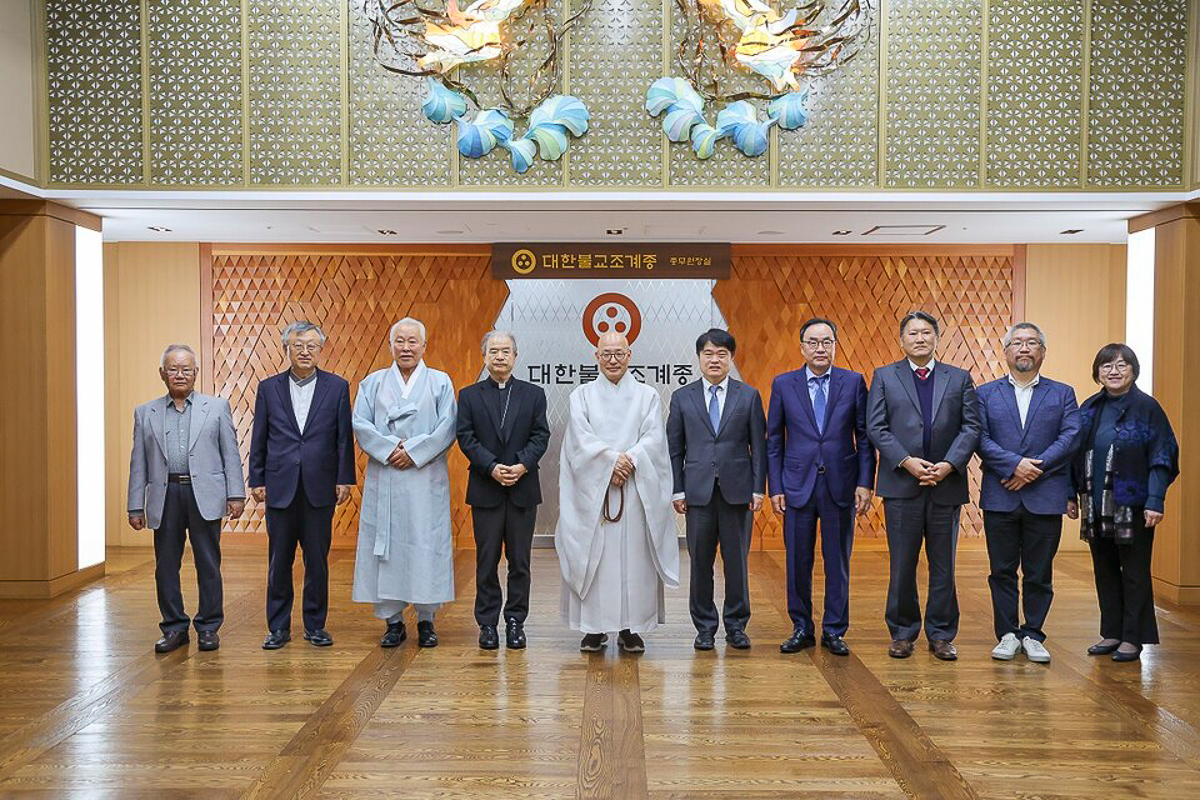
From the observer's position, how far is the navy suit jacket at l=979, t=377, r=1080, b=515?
14.6 ft

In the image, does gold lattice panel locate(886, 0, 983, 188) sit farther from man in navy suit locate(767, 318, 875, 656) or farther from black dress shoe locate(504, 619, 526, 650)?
black dress shoe locate(504, 619, 526, 650)

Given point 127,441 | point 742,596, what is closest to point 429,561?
point 742,596

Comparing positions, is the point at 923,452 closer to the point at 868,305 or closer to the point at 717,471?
the point at 717,471

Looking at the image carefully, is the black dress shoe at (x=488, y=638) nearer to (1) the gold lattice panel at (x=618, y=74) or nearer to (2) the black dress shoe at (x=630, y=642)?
(2) the black dress shoe at (x=630, y=642)

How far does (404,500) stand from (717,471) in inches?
59.3

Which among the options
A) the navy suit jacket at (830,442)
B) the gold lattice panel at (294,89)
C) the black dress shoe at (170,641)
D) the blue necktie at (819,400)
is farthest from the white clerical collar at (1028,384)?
the black dress shoe at (170,641)

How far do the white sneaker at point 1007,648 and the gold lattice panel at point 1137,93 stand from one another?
2.88 metres

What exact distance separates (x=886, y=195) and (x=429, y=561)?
344 cm

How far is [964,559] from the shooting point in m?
7.72

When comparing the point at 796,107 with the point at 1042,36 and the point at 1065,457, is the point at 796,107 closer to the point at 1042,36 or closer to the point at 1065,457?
the point at 1042,36

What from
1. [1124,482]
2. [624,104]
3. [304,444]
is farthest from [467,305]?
[1124,482]

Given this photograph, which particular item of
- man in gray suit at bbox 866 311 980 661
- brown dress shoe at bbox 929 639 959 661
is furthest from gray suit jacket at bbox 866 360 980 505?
brown dress shoe at bbox 929 639 959 661

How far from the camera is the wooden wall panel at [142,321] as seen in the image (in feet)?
27.0

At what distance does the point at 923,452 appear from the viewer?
4.54 metres
